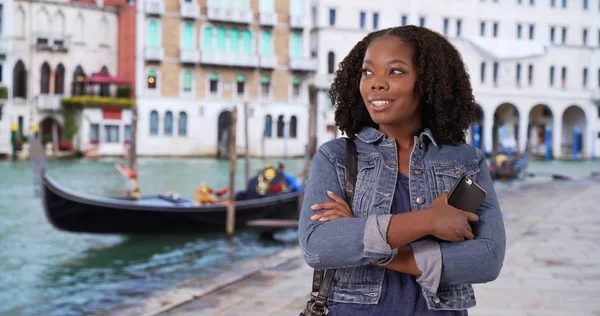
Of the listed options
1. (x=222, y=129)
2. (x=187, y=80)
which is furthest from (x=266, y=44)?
(x=222, y=129)

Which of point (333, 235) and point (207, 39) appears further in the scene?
point (207, 39)

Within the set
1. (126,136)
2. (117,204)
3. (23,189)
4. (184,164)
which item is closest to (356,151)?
(117,204)

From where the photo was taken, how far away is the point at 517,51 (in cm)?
2922

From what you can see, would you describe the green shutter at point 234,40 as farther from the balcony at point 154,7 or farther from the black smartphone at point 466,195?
the black smartphone at point 466,195

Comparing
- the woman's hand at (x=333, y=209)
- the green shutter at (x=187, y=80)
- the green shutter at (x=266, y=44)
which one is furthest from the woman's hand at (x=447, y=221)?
the green shutter at (x=266, y=44)

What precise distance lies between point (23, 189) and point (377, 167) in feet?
44.9

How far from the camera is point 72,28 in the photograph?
23.5 metres

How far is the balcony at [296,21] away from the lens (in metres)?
25.5

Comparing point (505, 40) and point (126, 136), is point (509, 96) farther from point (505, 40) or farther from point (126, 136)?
point (126, 136)

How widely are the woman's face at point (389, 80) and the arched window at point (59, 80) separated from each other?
77.3 ft

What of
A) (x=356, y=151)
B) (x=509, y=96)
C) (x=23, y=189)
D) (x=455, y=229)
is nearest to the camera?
(x=455, y=229)

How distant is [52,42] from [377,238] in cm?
2368

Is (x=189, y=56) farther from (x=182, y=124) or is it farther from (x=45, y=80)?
(x=45, y=80)

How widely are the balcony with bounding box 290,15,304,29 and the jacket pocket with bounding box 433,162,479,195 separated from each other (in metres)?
24.7
